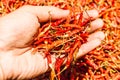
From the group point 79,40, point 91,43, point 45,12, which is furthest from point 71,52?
point 45,12

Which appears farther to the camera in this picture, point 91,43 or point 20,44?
point 91,43

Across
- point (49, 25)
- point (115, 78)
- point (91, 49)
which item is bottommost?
point (115, 78)

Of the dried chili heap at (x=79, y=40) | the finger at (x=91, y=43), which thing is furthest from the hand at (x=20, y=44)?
the finger at (x=91, y=43)

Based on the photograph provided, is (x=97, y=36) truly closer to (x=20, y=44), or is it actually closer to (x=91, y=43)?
(x=91, y=43)

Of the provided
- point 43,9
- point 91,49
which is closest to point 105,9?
point 91,49

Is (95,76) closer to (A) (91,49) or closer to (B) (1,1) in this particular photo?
(A) (91,49)

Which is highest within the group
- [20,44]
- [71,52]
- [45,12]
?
[45,12]
